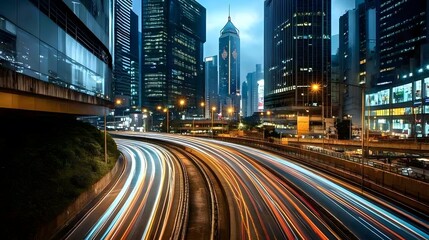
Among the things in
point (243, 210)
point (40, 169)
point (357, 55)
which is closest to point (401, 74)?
point (357, 55)

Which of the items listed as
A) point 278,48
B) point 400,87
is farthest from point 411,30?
point 278,48

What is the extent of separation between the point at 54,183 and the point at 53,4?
1369 cm

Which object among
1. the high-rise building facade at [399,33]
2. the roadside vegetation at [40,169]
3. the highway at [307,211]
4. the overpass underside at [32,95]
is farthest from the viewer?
the high-rise building facade at [399,33]

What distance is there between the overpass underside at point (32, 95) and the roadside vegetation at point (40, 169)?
3.71 m

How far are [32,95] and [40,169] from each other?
5.36 metres

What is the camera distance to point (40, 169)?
65.8 ft

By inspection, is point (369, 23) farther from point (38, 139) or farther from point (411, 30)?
point (38, 139)

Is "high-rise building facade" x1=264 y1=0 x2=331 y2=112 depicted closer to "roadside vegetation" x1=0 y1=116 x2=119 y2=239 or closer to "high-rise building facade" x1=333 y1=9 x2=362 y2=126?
"high-rise building facade" x1=333 y1=9 x2=362 y2=126

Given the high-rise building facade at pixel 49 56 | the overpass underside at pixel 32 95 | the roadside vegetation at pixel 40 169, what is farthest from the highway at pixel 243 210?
the high-rise building facade at pixel 49 56

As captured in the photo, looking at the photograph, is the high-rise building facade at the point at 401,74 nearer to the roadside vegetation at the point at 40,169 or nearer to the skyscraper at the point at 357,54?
the skyscraper at the point at 357,54

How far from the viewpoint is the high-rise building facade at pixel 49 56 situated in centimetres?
1572

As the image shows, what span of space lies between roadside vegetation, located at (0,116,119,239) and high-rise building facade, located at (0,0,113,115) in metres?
3.37

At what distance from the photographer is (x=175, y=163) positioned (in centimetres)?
3922

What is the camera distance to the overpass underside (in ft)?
46.9
